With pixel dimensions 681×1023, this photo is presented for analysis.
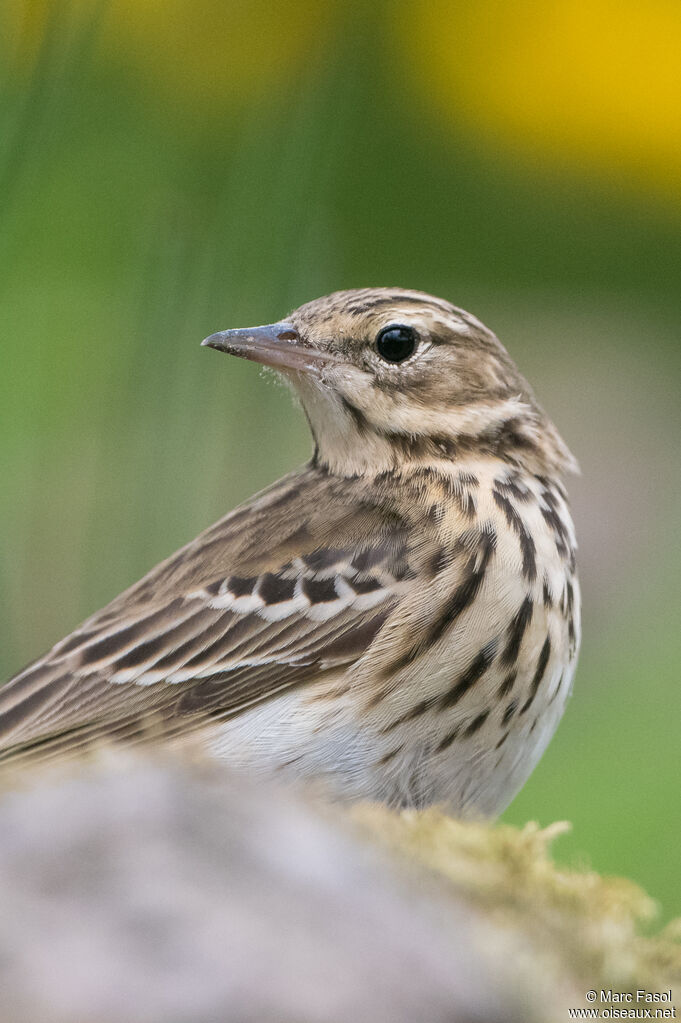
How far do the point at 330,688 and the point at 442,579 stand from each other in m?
0.31

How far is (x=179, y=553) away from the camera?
2.89 m

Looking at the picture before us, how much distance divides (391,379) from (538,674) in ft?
2.43

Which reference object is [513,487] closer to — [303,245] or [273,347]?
[273,347]

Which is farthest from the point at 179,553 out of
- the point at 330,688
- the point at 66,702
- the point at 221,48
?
the point at 221,48

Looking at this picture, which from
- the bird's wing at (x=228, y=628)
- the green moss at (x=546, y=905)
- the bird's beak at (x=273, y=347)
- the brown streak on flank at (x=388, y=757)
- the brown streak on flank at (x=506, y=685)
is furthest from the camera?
the bird's beak at (x=273, y=347)

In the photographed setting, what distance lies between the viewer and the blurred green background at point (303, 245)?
3.06 meters

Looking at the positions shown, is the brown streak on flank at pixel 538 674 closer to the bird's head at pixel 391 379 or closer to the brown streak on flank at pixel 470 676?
the brown streak on flank at pixel 470 676

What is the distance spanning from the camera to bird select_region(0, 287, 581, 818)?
7.54 ft

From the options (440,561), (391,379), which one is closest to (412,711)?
(440,561)

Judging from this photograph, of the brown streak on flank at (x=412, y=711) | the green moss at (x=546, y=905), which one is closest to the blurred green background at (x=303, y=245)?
the brown streak on flank at (x=412, y=711)

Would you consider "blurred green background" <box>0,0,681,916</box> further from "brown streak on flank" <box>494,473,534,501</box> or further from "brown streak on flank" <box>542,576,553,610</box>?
"brown streak on flank" <box>494,473,534,501</box>

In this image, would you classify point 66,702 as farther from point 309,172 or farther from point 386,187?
point 386,187

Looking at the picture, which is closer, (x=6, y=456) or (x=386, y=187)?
(x=6, y=456)

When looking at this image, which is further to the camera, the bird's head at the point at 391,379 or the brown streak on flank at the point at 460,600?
the bird's head at the point at 391,379
